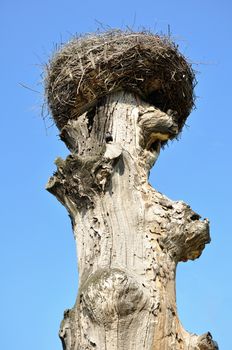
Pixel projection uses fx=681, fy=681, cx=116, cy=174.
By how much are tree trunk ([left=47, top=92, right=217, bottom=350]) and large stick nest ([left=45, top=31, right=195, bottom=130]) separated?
433 millimetres

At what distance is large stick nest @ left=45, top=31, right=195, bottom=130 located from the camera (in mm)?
4965

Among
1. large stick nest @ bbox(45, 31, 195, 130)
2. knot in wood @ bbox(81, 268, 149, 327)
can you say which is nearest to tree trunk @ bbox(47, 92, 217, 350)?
knot in wood @ bbox(81, 268, 149, 327)

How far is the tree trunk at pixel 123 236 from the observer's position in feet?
11.1

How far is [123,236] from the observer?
373cm

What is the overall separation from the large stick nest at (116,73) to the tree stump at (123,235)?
1.30 feet

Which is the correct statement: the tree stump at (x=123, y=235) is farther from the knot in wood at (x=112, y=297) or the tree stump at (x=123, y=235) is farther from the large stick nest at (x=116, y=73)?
the large stick nest at (x=116, y=73)

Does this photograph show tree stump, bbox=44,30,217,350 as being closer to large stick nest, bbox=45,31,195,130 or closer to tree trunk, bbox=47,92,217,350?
tree trunk, bbox=47,92,217,350

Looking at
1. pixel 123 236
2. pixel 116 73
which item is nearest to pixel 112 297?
pixel 123 236

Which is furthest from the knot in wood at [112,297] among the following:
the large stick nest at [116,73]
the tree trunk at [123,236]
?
the large stick nest at [116,73]

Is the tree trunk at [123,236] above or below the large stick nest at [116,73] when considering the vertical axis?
below

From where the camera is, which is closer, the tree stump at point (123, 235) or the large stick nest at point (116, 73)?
the tree stump at point (123, 235)

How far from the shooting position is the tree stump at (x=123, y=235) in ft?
11.1

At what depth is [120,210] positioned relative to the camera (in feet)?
12.7

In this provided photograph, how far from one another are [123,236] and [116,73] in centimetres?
162
